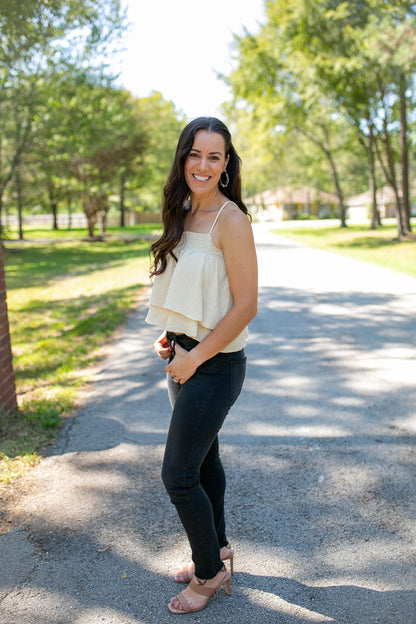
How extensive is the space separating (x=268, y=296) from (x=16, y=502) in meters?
Answer: 7.53

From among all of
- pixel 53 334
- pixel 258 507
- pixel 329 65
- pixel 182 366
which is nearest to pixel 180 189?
pixel 182 366

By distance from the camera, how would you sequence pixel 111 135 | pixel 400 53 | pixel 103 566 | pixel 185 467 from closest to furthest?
pixel 185 467 < pixel 103 566 < pixel 400 53 < pixel 111 135

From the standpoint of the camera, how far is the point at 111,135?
2570cm

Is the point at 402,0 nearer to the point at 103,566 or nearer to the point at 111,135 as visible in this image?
the point at 111,135

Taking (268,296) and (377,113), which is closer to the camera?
(268,296)

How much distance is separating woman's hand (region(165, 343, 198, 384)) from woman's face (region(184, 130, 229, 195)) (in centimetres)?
64

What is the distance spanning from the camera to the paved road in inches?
90.7

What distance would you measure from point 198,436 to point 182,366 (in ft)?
0.88

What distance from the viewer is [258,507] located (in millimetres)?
3053

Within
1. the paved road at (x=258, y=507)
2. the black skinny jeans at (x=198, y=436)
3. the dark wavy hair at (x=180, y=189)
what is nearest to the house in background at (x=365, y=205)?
the paved road at (x=258, y=507)

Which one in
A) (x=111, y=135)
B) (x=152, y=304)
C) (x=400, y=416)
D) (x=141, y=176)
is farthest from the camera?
(x=141, y=176)

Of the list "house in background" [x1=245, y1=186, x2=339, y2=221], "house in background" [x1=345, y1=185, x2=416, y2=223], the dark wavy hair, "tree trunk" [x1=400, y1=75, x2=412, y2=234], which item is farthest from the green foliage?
"house in background" [x1=245, y1=186, x2=339, y2=221]

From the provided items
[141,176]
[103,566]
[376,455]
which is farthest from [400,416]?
[141,176]

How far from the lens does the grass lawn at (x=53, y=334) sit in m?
4.11
